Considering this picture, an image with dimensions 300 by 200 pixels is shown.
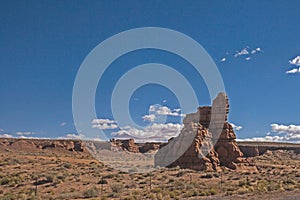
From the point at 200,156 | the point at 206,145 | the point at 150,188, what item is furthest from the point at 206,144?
the point at 150,188

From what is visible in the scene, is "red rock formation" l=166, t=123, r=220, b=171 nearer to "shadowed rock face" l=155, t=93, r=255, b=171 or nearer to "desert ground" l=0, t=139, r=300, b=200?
"shadowed rock face" l=155, t=93, r=255, b=171

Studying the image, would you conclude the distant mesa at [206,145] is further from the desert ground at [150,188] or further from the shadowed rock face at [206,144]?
the desert ground at [150,188]

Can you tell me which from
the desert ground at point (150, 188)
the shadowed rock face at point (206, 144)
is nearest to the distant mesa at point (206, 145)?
the shadowed rock face at point (206, 144)

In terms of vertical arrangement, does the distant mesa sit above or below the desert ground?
above

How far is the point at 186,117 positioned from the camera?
1790 inches

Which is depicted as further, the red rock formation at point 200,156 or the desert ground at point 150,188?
the red rock formation at point 200,156

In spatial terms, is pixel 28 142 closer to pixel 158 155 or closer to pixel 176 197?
pixel 158 155

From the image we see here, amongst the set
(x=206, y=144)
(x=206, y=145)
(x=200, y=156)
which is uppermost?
(x=206, y=144)

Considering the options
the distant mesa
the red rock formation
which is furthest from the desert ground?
the distant mesa

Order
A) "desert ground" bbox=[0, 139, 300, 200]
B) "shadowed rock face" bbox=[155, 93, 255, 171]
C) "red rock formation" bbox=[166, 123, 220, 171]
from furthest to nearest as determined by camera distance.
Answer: "shadowed rock face" bbox=[155, 93, 255, 171], "red rock formation" bbox=[166, 123, 220, 171], "desert ground" bbox=[0, 139, 300, 200]

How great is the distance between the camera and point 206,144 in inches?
1635

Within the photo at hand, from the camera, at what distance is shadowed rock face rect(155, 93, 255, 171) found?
4022 centimetres

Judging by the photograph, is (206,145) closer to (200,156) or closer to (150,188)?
(200,156)

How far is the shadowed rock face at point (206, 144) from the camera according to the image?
40.2 metres
